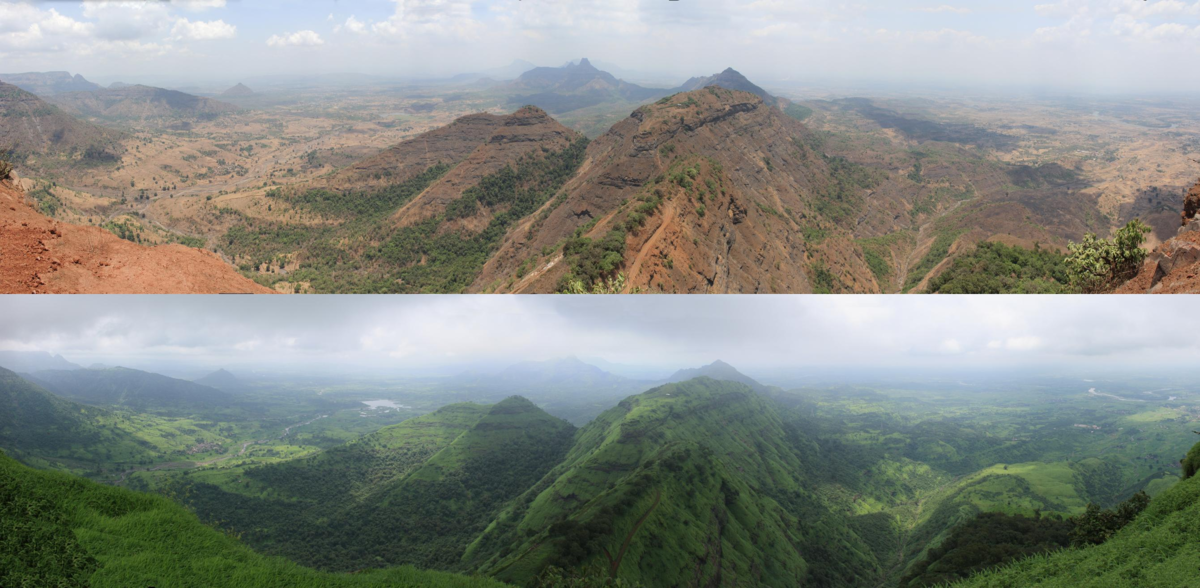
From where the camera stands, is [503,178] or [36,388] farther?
[503,178]

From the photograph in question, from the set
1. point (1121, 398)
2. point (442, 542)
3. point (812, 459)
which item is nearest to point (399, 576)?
point (442, 542)

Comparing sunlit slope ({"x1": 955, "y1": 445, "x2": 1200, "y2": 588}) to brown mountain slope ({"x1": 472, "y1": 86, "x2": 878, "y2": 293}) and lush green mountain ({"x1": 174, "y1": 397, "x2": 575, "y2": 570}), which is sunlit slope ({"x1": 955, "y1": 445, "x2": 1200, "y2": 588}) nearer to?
brown mountain slope ({"x1": 472, "y1": 86, "x2": 878, "y2": 293})

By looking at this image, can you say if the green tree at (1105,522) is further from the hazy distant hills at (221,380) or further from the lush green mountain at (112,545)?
the hazy distant hills at (221,380)

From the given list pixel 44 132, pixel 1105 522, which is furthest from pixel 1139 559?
pixel 44 132

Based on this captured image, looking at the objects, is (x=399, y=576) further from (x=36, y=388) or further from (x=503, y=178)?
(x=503, y=178)

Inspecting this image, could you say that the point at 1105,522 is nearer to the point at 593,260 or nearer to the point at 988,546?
the point at 988,546

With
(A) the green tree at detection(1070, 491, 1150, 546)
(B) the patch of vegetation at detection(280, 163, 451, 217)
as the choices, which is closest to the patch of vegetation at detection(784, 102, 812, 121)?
(B) the patch of vegetation at detection(280, 163, 451, 217)
